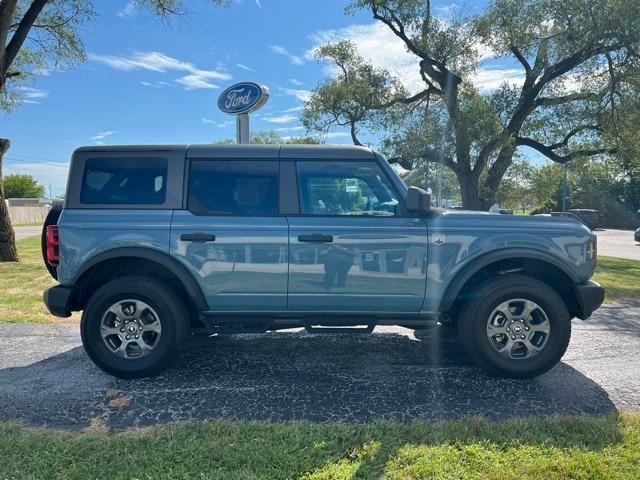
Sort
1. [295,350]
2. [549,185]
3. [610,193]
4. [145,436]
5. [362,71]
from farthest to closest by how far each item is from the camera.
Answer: [610,193]
[549,185]
[362,71]
[295,350]
[145,436]

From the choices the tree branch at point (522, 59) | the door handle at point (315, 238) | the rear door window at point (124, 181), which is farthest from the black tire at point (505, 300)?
the tree branch at point (522, 59)

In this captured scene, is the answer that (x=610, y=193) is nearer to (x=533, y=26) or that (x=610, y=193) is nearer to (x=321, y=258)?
(x=533, y=26)

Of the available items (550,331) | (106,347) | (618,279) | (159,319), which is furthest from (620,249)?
(106,347)

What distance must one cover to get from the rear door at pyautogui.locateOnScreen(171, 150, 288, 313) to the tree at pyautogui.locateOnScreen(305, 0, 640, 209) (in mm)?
12887

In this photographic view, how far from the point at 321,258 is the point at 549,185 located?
26.4 metres

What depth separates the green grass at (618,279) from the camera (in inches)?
320

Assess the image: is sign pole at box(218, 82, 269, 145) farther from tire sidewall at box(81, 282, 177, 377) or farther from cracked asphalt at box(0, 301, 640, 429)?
tire sidewall at box(81, 282, 177, 377)

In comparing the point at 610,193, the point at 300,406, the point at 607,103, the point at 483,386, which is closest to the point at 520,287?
the point at 483,386

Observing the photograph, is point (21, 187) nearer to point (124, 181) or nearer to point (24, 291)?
point (24, 291)

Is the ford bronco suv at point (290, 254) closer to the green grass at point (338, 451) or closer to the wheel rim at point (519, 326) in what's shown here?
the wheel rim at point (519, 326)

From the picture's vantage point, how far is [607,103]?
1345 cm

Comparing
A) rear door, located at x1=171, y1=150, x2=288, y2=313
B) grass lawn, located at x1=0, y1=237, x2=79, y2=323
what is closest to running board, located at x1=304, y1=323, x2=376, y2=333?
rear door, located at x1=171, y1=150, x2=288, y2=313

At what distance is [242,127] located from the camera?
839 centimetres

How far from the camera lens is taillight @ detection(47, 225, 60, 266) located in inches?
150
